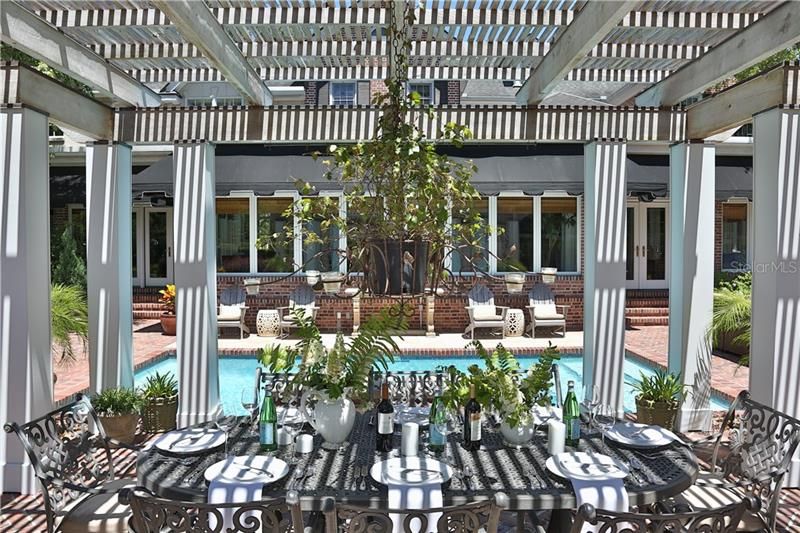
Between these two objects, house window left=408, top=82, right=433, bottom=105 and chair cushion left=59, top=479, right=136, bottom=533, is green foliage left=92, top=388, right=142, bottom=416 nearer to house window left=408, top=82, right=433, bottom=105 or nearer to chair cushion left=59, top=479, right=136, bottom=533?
chair cushion left=59, top=479, right=136, bottom=533

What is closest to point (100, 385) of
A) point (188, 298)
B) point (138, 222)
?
point (188, 298)

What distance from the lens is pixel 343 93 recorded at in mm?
15969

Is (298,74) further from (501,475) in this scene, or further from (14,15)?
(501,475)

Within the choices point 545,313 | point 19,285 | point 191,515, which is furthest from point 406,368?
point 191,515

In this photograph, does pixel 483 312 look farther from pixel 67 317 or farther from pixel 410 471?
pixel 410 471

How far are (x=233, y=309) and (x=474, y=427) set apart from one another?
29.4 ft

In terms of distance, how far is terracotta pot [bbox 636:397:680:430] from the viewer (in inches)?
229

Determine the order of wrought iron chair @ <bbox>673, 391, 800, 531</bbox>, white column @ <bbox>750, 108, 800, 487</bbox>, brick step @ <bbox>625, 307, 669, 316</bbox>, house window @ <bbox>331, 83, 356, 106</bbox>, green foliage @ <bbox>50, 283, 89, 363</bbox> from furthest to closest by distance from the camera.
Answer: house window @ <bbox>331, 83, 356, 106</bbox> → brick step @ <bbox>625, 307, 669, 316</bbox> → green foliage @ <bbox>50, 283, 89, 363</bbox> → white column @ <bbox>750, 108, 800, 487</bbox> → wrought iron chair @ <bbox>673, 391, 800, 531</bbox>

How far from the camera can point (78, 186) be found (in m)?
13.0

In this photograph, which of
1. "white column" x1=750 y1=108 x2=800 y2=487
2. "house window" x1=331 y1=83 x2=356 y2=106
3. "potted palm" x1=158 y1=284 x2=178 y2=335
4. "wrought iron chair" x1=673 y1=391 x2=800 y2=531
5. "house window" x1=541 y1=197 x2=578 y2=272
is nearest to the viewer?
"wrought iron chair" x1=673 y1=391 x2=800 y2=531

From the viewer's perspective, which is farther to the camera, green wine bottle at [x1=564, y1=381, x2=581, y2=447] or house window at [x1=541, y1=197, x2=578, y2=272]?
house window at [x1=541, y1=197, x2=578, y2=272]

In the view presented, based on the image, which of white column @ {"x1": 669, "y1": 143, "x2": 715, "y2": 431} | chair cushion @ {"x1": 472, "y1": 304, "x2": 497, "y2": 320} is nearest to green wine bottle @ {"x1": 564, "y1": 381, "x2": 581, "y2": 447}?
white column @ {"x1": 669, "y1": 143, "x2": 715, "y2": 431}

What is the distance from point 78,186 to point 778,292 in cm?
1267

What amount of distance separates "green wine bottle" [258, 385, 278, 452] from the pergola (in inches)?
87.7
